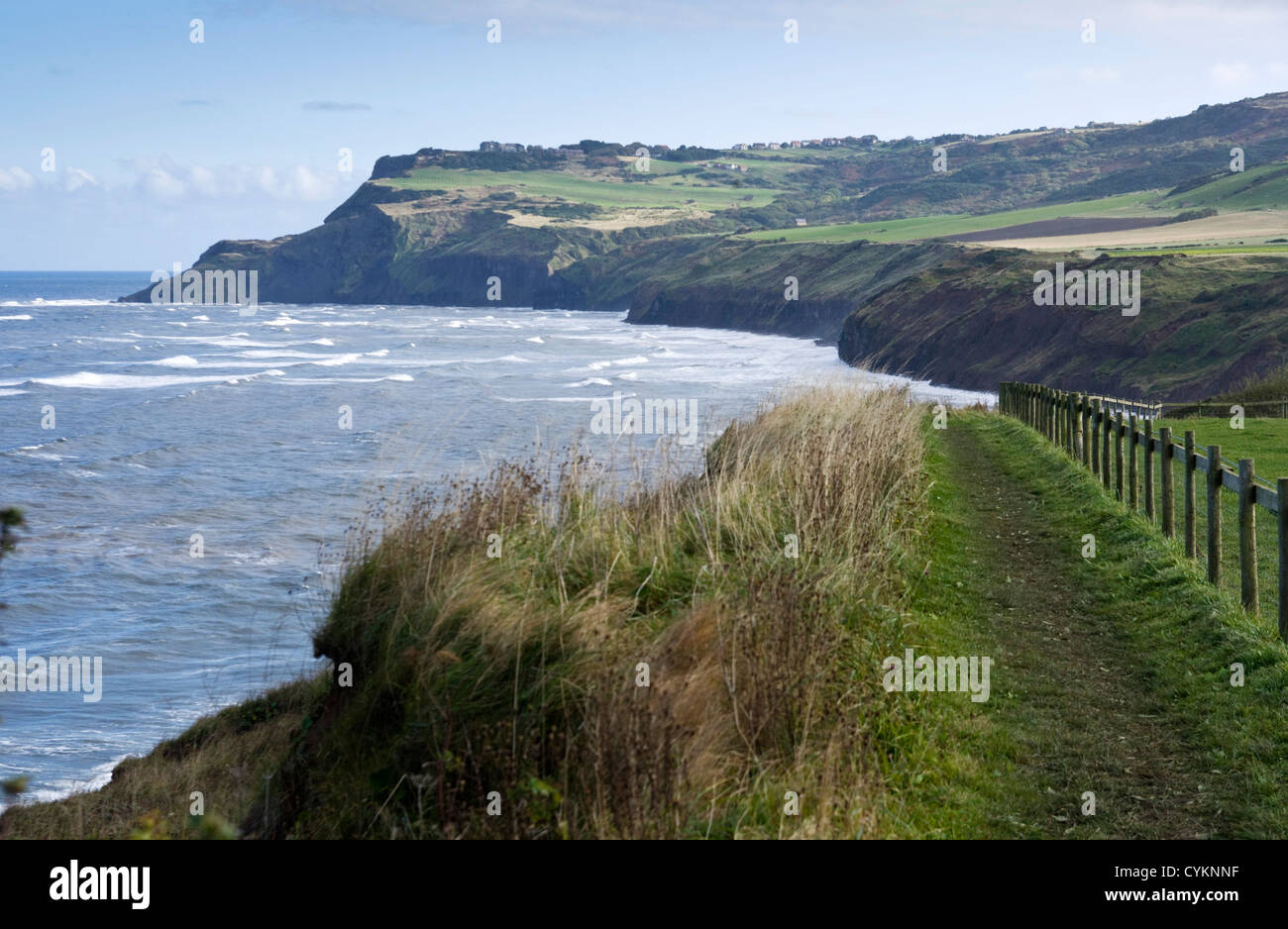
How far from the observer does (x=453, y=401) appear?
55031mm

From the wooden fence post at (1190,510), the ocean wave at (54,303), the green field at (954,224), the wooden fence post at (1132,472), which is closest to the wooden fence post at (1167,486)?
the wooden fence post at (1190,510)

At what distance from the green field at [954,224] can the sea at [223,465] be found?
52.9 metres

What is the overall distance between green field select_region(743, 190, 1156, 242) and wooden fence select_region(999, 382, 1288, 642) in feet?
402

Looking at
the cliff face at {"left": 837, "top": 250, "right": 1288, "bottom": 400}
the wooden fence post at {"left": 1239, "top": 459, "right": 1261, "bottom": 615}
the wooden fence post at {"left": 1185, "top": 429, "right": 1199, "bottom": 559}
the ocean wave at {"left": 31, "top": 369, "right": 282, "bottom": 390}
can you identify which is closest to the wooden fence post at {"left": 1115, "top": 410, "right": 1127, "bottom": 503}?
the wooden fence post at {"left": 1185, "top": 429, "right": 1199, "bottom": 559}

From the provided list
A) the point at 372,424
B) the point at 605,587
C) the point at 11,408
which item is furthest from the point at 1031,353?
the point at 605,587

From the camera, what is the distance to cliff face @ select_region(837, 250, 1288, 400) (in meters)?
57.1

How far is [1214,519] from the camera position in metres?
9.51

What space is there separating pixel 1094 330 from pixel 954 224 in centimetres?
9005

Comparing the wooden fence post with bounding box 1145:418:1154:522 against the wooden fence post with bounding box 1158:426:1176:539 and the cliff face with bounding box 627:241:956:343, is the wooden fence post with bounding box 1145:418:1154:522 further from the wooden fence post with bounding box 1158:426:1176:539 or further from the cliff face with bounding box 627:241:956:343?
the cliff face with bounding box 627:241:956:343

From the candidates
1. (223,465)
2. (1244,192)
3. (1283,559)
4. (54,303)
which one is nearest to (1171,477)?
(1283,559)

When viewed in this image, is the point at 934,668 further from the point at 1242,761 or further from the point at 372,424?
the point at 372,424

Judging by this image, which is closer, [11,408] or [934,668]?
[934,668]

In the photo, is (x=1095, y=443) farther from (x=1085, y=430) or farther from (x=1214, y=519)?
(x=1214, y=519)
